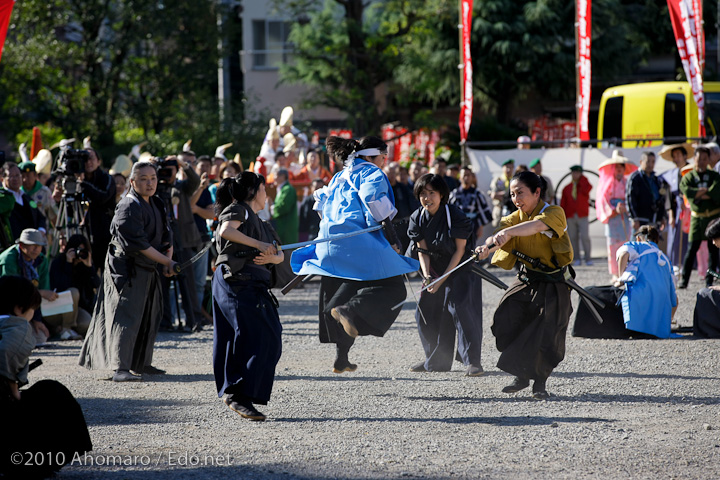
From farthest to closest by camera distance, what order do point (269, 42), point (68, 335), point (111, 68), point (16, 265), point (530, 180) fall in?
1. point (269, 42)
2. point (111, 68)
3. point (68, 335)
4. point (16, 265)
5. point (530, 180)

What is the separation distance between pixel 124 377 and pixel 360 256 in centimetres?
206

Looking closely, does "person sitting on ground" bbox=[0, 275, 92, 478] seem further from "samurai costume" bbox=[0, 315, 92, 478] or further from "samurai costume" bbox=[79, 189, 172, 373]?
"samurai costume" bbox=[79, 189, 172, 373]

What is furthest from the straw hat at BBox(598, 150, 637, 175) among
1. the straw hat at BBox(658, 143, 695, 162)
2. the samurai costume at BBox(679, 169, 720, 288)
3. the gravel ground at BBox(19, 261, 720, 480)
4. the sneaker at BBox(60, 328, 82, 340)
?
the sneaker at BBox(60, 328, 82, 340)

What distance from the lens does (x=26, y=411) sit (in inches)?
169

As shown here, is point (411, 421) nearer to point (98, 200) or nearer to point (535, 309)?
point (535, 309)

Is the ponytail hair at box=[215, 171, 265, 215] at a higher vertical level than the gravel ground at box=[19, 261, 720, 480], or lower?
higher

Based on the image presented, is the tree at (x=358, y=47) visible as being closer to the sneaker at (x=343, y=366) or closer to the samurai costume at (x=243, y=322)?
the sneaker at (x=343, y=366)

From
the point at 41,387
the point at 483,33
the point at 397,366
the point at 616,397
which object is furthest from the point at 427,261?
the point at 483,33

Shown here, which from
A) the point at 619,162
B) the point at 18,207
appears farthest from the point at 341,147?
the point at 619,162

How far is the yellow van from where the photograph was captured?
66.8ft

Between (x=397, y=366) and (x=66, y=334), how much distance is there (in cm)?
362

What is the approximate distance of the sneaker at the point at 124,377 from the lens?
23.4 ft

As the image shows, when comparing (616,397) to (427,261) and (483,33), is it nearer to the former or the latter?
(427,261)

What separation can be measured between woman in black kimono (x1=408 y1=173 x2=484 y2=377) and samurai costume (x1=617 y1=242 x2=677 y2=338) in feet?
6.54
